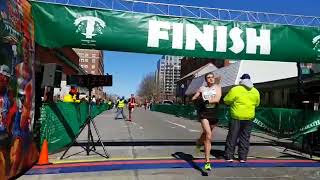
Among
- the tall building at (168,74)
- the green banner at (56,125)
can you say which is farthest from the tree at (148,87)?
the green banner at (56,125)

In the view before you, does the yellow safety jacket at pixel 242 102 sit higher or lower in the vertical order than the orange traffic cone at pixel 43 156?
higher

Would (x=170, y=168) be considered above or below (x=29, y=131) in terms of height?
below

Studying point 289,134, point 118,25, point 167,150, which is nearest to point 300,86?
point 289,134

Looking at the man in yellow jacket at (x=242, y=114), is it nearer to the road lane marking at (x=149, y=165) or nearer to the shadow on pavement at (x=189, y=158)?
the road lane marking at (x=149, y=165)

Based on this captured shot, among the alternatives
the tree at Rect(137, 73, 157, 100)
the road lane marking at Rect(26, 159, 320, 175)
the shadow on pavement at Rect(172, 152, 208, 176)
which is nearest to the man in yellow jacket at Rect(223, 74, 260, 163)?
the road lane marking at Rect(26, 159, 320, 175)

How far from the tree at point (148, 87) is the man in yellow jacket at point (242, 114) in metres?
161

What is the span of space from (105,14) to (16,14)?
12.6 ft

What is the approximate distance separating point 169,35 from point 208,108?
3.60 m

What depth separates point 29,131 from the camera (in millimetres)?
10023

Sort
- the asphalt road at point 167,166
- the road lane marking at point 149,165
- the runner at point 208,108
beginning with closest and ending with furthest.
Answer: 1. the asphalt road at point 167,166
2. the runner at point 208,108
3. the road lane marking at point 149,165

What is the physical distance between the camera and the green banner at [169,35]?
1224 cm

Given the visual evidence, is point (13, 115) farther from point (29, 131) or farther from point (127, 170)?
point (127, 170)

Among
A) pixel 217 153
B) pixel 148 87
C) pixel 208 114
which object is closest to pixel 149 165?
pixel 208 114

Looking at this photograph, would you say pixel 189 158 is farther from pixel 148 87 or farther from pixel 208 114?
pixel 148 87
